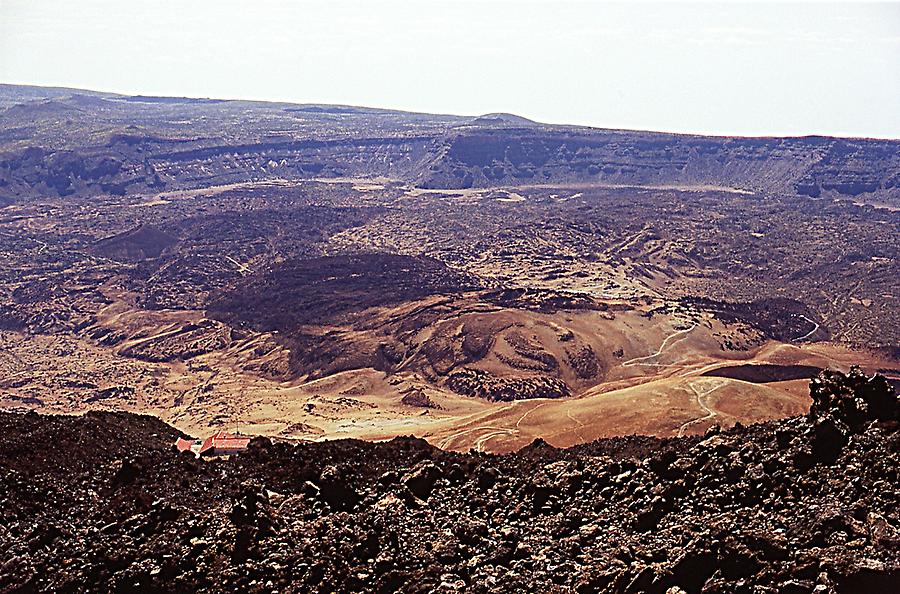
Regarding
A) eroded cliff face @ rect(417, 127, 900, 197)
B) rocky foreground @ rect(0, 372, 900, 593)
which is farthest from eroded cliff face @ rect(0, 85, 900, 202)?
rocky foreground @ rect(0, 372, 900, 593)

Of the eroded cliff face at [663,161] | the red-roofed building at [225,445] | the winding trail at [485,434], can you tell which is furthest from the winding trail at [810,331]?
the eroded cliff face at [663,161]

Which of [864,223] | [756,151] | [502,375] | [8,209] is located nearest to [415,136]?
[756,151]

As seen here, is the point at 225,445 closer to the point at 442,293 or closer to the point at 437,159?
the point at 442,293

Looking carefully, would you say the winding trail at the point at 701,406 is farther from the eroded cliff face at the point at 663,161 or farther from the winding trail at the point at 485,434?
the eroded cliff face at the point at 663,161

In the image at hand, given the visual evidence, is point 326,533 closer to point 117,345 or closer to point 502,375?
point 502,375

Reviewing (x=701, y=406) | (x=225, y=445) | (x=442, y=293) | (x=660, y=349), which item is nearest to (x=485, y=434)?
(x=701, y=406)

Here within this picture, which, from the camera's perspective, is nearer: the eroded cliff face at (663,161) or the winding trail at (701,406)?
the winding trail at (701,406)
